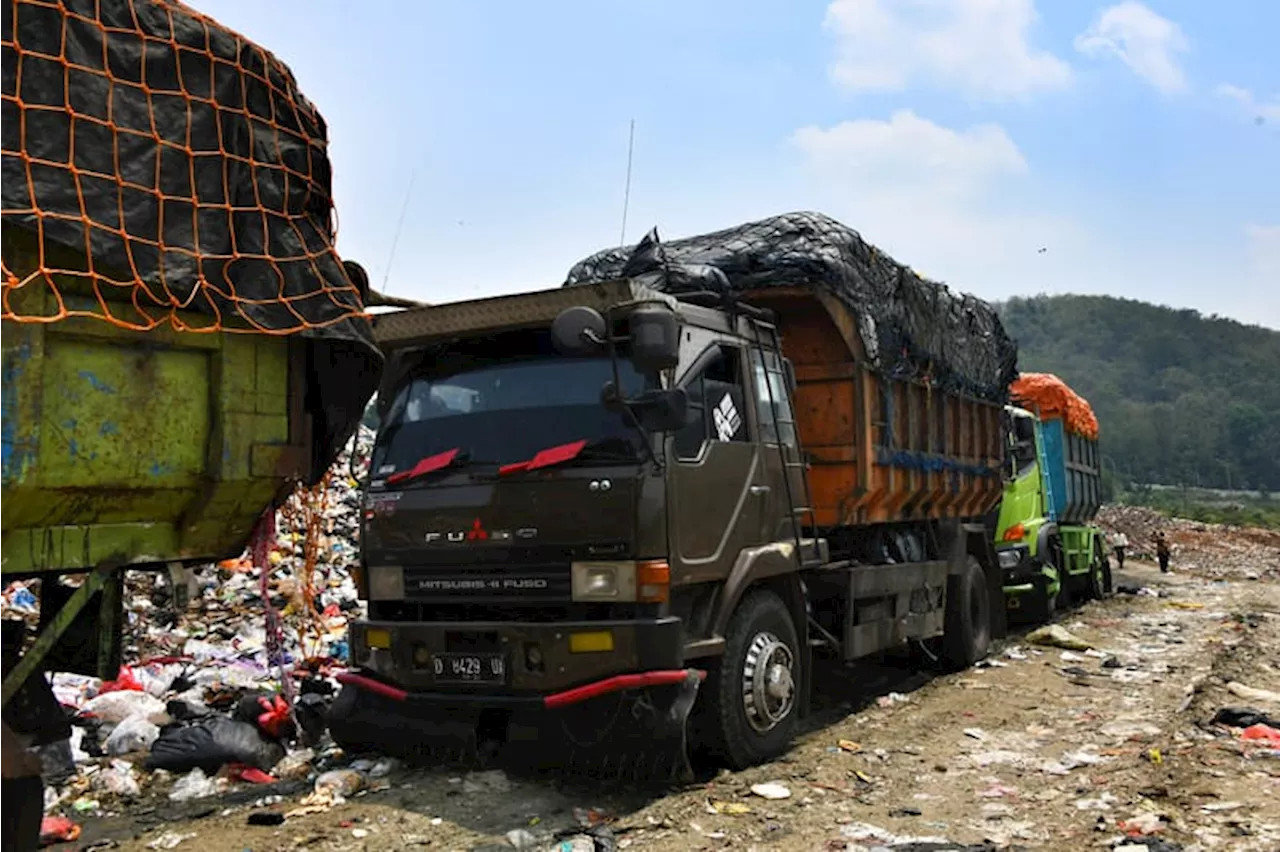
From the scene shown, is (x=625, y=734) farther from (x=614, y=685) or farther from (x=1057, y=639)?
(x=1057, y=639)

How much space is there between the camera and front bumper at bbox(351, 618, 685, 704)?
4688 millimetres

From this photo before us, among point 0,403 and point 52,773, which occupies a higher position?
point 0,403

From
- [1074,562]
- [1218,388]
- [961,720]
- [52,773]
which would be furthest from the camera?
[1218,388]

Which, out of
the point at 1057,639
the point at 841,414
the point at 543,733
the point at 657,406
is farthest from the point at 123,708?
the point at 1057,639

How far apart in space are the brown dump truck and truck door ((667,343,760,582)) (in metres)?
0.01

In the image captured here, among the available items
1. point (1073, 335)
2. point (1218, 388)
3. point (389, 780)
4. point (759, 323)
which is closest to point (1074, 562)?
point (759, 323)

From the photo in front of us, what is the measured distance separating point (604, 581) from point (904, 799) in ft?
5.56

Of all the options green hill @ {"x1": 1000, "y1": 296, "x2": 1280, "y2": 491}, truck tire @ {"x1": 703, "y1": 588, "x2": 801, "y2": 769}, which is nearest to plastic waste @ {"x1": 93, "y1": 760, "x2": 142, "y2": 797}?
truck tire @ {"x1": 703, "y1": 588, "x2": 801, "y2": 769}

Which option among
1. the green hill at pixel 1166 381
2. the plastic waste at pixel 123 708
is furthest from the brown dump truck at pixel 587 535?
the green hill at pixel 1166 381

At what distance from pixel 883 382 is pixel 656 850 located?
3668 mm

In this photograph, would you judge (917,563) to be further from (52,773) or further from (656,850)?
(52,773)

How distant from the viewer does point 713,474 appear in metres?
5.26

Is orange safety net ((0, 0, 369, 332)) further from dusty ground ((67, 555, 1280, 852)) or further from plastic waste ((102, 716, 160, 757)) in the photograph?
plastic waste ((102, 716, 160, 757))

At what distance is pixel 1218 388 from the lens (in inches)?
4636
